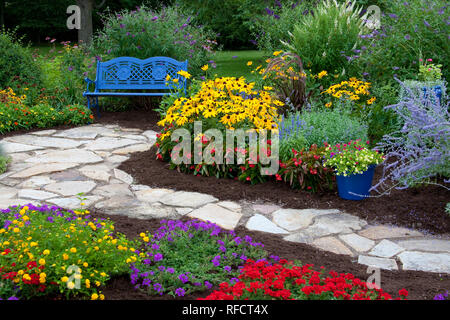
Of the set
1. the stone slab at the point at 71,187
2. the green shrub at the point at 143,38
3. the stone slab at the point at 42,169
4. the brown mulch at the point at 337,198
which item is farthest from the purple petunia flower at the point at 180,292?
the green shrub at the point at 143,38

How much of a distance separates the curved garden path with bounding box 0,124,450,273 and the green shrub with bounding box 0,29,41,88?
Result: 2.66 meters

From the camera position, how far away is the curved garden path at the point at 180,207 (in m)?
3.47

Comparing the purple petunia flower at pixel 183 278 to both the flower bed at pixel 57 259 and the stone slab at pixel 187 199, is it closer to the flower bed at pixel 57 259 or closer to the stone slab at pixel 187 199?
the flower bed at pixel 57 259

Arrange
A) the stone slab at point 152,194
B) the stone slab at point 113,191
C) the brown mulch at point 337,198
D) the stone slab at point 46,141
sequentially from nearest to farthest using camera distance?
the brown mulch at point 337,198 → the stone slab at point 152,194 → the stone slab at point 113,191 → the stone slab at point 46,141

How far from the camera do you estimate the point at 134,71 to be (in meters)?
8.51

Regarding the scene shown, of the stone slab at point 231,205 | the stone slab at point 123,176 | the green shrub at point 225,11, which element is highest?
the green shrub at point 225,11

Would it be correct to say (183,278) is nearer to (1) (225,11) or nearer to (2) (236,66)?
(2) (236,66)

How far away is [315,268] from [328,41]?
505 cm

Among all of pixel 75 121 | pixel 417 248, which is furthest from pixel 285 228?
pixel 75 121

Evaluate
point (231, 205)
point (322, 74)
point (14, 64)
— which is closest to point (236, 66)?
A: point (14, 64)

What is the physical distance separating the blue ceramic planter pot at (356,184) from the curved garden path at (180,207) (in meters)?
0.26

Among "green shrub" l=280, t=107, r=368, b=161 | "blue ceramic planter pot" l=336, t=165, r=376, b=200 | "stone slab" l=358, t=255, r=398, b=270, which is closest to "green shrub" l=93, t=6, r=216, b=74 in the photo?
"green shrub" l=280, t=107, r=368, b=161

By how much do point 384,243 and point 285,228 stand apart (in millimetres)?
752
